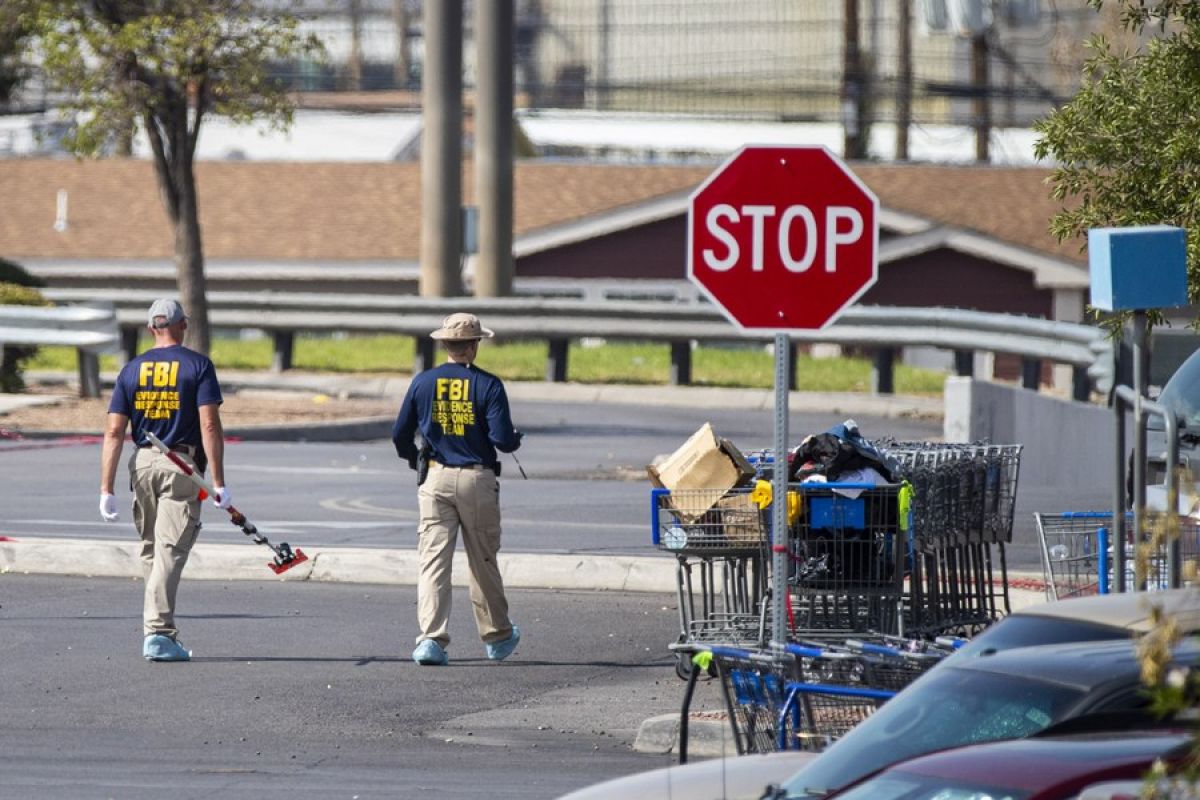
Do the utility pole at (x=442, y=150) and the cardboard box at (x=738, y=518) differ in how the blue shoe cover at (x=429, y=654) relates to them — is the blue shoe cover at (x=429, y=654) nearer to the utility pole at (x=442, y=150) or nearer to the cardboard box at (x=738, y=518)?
the cardboard box at (x=738, y=518)

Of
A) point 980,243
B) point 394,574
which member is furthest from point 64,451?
point 980,243

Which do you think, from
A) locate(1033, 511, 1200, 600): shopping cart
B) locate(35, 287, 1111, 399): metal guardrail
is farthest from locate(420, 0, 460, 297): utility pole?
locate(1033, 511, 1200, 600): shopping cart

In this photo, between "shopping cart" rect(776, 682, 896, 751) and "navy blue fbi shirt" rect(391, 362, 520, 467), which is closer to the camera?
"shopping cart" rect(776, 682, 896, 751)

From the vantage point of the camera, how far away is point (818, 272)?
812 centimetres

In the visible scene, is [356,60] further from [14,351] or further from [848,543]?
[848,543]

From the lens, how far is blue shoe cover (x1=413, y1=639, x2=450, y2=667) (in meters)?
10.6

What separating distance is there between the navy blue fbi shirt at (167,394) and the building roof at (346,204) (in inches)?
1129

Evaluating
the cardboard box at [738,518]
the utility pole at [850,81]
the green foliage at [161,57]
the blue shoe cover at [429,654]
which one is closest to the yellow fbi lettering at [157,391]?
the blue shoe cover at [429,654]

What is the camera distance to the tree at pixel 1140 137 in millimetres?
11102

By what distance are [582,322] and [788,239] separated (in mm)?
18224

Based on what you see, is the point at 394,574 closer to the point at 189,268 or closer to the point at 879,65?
the point at 189,268

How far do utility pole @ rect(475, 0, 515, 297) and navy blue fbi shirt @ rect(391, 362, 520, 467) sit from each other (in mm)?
18836

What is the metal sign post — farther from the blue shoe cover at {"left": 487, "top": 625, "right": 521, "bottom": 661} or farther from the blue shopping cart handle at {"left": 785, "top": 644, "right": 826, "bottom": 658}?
the blue shoe cover at {"left": 487, "top": 625, "right": 521, "bottom": 661}

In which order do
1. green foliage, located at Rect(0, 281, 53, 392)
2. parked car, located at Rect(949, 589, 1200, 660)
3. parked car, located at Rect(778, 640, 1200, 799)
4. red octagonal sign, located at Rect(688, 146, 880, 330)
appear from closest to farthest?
1. parked car, located at Rect(778, 640, 1200, 799)
2. parked car, located at Rect(949, 589, 1200, 660)
3. red octagonal sign, located at Rect(688, 146, 880, 330)
4. green foliage, located at Rect(0, 281, 53, 392)
